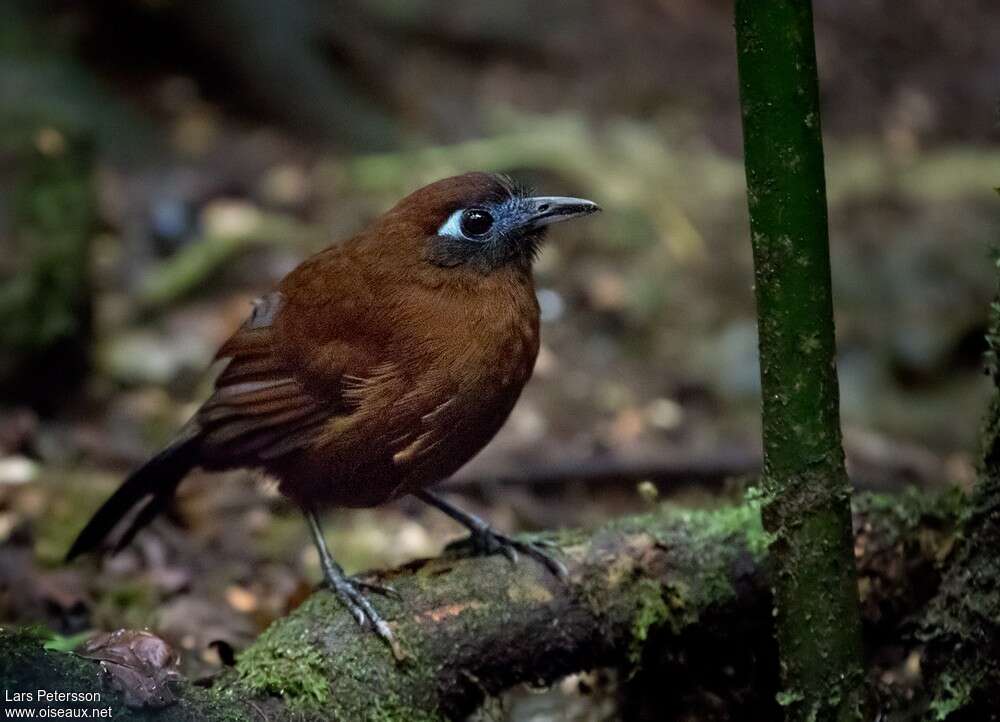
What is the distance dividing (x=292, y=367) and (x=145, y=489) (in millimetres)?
718

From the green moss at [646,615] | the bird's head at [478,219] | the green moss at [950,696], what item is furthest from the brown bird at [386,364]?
the green moss at [950,696]

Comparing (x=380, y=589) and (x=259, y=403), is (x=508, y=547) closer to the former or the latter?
(x=380, y=589)

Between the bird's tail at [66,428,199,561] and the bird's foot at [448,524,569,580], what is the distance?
0.88 m

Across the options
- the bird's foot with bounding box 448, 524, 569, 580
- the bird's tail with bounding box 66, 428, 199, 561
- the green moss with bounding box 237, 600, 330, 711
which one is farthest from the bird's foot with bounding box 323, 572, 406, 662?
the bird's tail with bounding box 66, 428, 199, 561

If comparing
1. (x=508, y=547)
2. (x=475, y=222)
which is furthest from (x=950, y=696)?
(x=475, y=222)

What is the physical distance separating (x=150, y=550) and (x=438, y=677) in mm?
1907

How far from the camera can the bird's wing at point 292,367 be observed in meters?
3.26

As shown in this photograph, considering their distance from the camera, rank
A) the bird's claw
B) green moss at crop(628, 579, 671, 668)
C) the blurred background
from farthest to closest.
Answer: the blurred background, green moss at crop(628, 579, 671, 668), the bird's claw

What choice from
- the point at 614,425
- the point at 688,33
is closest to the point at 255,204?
the point at 614,425

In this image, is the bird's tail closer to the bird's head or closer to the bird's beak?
the bird's head

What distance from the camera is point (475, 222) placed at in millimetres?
3373

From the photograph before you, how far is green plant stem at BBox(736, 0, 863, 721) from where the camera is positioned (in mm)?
2471

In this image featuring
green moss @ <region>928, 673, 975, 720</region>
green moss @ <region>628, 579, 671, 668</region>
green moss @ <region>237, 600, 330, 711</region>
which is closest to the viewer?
green moss @ <region>237, 600, 330, 711</region>

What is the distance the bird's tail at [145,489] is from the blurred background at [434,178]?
34cm
